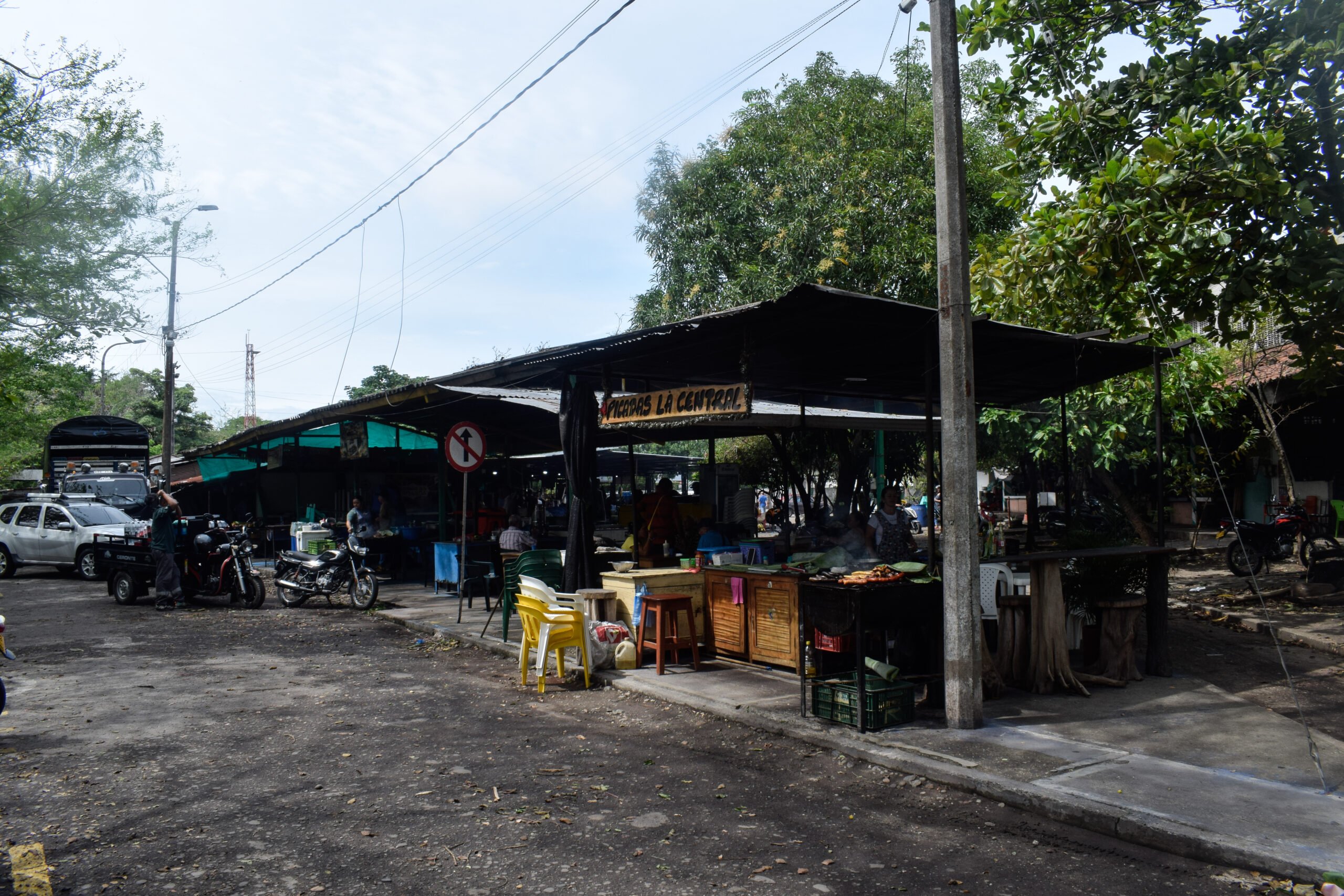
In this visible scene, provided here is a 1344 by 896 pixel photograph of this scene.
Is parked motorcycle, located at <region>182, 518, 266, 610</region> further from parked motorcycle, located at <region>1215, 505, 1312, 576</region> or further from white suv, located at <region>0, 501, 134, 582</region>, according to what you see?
parked motorcycle, located at <region>1215, 505, 1312, 576</region>

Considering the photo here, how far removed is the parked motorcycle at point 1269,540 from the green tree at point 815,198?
23.5 ft

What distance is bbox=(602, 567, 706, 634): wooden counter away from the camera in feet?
31.3

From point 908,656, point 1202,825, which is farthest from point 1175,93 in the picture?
point 1202,825

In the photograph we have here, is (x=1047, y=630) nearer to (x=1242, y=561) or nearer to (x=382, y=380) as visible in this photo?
(x=1242, y=561)

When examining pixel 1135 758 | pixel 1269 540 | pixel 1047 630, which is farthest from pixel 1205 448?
pixel 1269 540

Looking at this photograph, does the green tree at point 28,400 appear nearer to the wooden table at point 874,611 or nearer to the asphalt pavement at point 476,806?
the asphalt pavement at point 476,806

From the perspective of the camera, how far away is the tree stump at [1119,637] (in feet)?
26.3

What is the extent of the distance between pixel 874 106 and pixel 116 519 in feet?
64.0

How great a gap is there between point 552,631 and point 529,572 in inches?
103

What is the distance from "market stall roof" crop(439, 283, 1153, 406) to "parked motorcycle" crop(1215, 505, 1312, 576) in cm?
605

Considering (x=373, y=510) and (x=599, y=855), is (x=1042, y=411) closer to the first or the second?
(x=599, y=855)

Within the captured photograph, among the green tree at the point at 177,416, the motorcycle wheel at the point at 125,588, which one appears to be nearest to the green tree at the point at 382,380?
the green tree at the point at 177,416

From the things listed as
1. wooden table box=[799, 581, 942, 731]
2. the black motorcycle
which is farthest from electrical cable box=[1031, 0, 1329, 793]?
the black motorcycle

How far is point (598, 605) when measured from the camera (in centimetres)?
984
